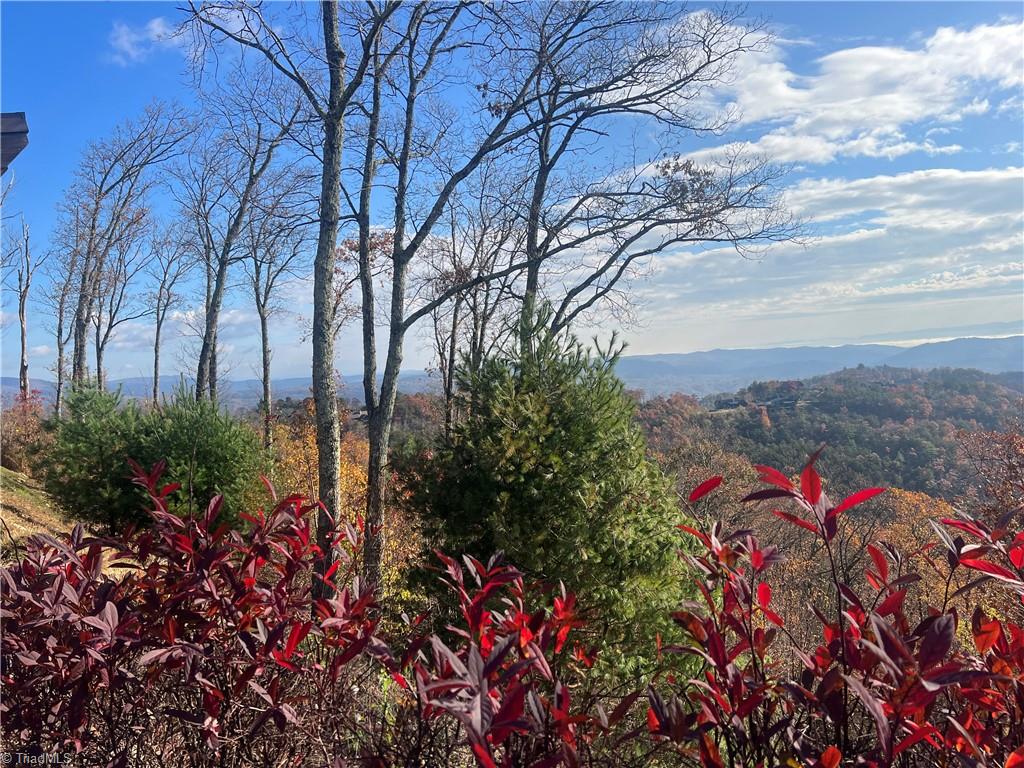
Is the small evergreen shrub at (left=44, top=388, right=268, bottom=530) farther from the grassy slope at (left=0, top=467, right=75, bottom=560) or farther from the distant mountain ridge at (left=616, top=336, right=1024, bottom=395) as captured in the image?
the distant mountain ridge at (left=616, top=336, right=1024, bottom=395)

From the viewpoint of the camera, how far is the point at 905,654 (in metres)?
1.12

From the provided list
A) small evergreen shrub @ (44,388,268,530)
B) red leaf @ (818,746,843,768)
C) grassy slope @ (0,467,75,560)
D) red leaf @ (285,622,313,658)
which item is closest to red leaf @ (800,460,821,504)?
red leaf @ (818,746,843,768)

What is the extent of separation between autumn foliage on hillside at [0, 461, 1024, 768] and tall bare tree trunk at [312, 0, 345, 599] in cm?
417

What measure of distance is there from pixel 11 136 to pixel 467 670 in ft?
7.43

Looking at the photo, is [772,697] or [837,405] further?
[837,405]

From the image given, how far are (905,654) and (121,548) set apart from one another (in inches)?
85.9

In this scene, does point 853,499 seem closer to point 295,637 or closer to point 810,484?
point 810,484

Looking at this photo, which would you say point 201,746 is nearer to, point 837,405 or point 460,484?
point 460,484

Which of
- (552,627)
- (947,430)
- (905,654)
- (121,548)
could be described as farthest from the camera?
(947,430)

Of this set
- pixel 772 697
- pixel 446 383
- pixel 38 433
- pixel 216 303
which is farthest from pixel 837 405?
pixel 772 697

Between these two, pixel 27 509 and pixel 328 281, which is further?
pixel 27 509

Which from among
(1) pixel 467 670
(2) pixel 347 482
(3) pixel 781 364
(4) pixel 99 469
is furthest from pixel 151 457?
(3) pixel 781 364

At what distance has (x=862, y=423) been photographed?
1551 inches

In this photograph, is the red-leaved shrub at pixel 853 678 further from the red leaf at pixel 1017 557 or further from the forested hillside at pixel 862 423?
the forested hillside at pixel 862 423
